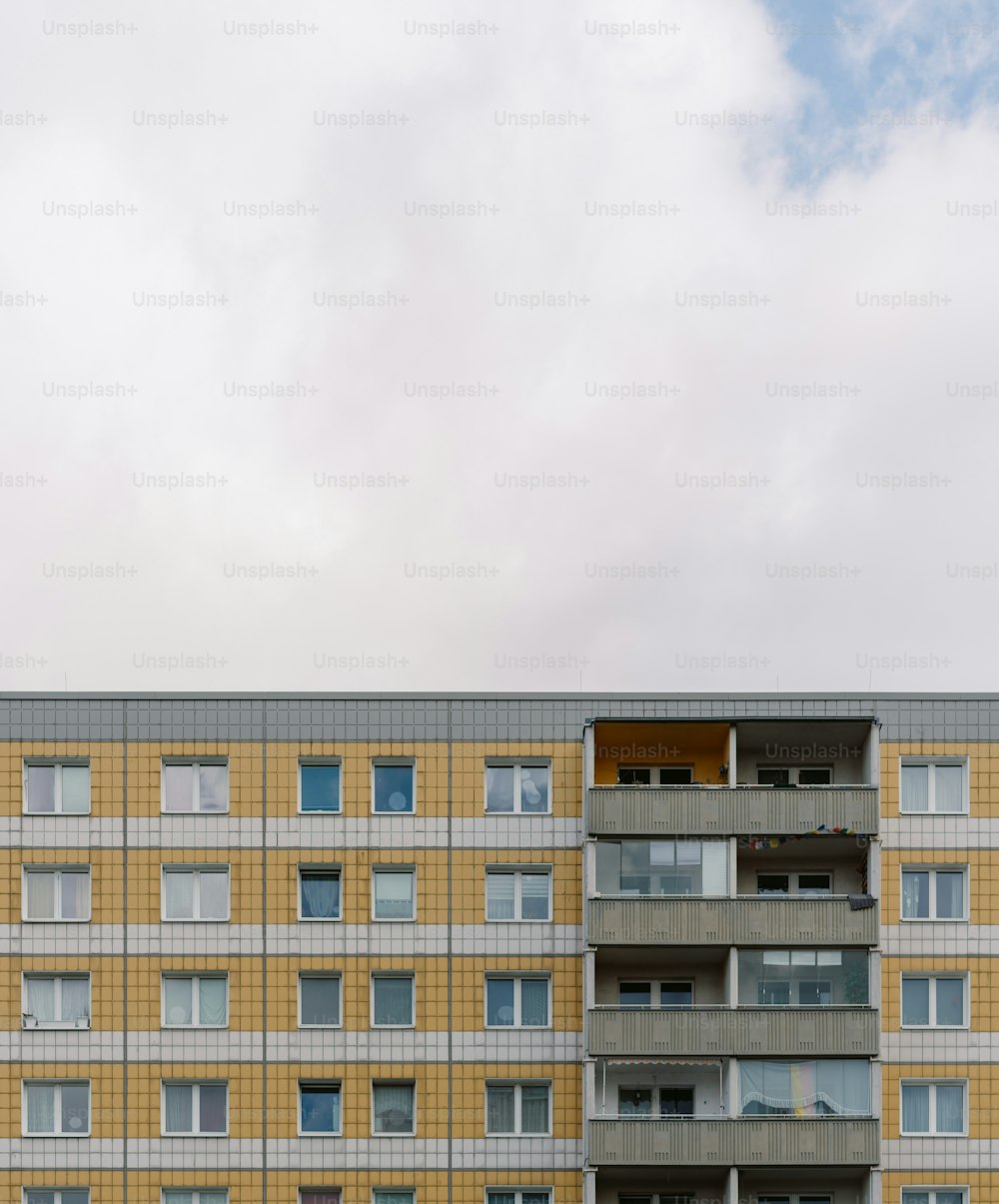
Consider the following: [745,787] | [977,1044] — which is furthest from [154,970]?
[977,1044]

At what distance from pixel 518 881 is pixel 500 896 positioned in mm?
651

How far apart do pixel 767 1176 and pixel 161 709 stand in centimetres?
2025

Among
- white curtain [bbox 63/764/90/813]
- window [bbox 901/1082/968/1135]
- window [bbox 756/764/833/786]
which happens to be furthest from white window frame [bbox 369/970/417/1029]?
window [bbox 901/1082/968/1135]

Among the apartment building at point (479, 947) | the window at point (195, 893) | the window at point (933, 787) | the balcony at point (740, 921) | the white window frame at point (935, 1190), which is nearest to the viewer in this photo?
the balcony at point (740, 921)

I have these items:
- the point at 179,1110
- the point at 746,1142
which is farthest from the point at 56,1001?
the point at 746,1142

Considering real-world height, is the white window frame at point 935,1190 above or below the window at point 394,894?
below

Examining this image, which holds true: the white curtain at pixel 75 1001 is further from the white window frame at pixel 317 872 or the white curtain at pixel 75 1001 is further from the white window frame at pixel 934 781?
the white window frame at pixel 934 781

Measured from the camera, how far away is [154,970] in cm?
3922

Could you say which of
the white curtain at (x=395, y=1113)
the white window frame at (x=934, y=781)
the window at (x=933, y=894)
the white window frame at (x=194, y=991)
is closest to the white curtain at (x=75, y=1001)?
the white window frame at (x=194, y=991)

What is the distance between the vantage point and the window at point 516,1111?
128 ft

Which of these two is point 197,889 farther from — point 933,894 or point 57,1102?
point 933,894

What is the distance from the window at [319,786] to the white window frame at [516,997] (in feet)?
20.4

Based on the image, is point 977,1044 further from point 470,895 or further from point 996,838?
point 470,895

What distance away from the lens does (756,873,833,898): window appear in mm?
40188
